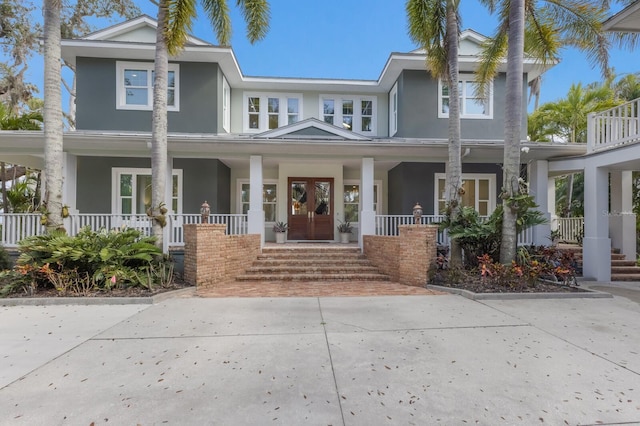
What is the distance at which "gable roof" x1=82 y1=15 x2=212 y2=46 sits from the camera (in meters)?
11.1

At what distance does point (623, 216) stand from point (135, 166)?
15882mm

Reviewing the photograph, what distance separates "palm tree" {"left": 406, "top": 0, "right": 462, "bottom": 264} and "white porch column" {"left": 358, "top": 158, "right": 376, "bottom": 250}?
7.52ft

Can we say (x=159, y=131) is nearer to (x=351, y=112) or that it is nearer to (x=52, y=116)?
(x=52, y=116)

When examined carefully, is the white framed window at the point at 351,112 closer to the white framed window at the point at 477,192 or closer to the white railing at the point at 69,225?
the white framed window at the point at 477,192

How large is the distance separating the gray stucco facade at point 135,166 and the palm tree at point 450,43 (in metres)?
7.39

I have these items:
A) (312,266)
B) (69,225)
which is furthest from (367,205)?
(69,225)

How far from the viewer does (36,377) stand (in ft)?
10.4

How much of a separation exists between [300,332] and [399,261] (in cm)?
415

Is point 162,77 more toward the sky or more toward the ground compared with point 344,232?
more toward the sky

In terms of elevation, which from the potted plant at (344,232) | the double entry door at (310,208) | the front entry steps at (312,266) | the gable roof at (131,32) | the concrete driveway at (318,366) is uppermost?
the gable roof at (131,32)

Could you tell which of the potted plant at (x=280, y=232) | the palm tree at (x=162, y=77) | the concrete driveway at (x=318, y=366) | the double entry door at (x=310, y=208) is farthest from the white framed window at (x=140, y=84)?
the concrete driveway at (x=318, y=366)

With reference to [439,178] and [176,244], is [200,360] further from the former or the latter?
[439,178]

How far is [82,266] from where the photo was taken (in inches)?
262

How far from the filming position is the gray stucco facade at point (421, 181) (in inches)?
452
